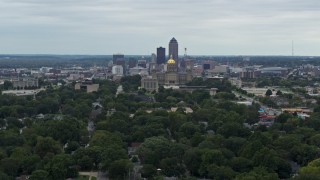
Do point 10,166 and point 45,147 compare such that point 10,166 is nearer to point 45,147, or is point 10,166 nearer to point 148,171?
point 45,147

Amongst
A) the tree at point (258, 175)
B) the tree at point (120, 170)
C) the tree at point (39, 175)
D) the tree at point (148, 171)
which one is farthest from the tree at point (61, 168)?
the tree at point (258, 175)

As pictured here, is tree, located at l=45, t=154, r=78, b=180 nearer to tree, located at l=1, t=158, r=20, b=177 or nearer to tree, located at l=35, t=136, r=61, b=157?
tree, located at l=1, t=158, r=20, b=177

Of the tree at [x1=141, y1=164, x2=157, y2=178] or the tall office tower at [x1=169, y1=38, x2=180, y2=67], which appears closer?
the tree at [x1=141, y1=164, x2=157, y2=178]

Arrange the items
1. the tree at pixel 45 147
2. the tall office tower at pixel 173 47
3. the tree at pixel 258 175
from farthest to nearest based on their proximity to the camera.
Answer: the tall office tower at pixel 173 47 → the tree at pixel 45 147 → the tree at pixel 258 175

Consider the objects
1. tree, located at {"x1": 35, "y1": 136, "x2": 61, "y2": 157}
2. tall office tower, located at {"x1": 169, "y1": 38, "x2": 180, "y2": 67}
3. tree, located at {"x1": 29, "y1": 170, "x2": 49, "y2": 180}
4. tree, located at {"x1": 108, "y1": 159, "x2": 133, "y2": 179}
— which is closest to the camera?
tree, located at {"x1": 29, "y1": 170, "x2": 49, "y2": 180}

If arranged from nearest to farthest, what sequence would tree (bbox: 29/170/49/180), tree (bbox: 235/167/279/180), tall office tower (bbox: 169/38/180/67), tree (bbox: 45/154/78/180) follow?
tree (bbox: 235/167/279/180) < tree (bbox: 29/170/49/180) < tree (bbox: 45/154/78/180) < tall office tower (bbox: 169/38/180/67)

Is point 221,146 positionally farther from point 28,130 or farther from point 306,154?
point 28,130

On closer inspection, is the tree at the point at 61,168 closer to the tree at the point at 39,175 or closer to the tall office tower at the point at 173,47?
the tree at the point at 39,175

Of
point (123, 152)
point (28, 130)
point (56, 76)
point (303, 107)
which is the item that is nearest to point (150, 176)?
point (123, 152)

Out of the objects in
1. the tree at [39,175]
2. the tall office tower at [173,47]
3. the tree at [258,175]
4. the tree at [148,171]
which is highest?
the tall office tower at [173,47]

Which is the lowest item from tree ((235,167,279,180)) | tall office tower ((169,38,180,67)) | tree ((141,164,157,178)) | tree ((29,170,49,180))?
tree ((141,164,157,178))

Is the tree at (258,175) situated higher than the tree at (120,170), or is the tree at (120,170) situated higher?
the tree at (258,175)

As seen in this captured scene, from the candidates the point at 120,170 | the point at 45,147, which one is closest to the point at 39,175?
the point at 120,170

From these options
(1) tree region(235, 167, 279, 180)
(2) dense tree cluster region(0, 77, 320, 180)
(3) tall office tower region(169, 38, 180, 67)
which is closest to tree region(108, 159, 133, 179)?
(2) dense tree cluster region(0, 77, 320, 180)
